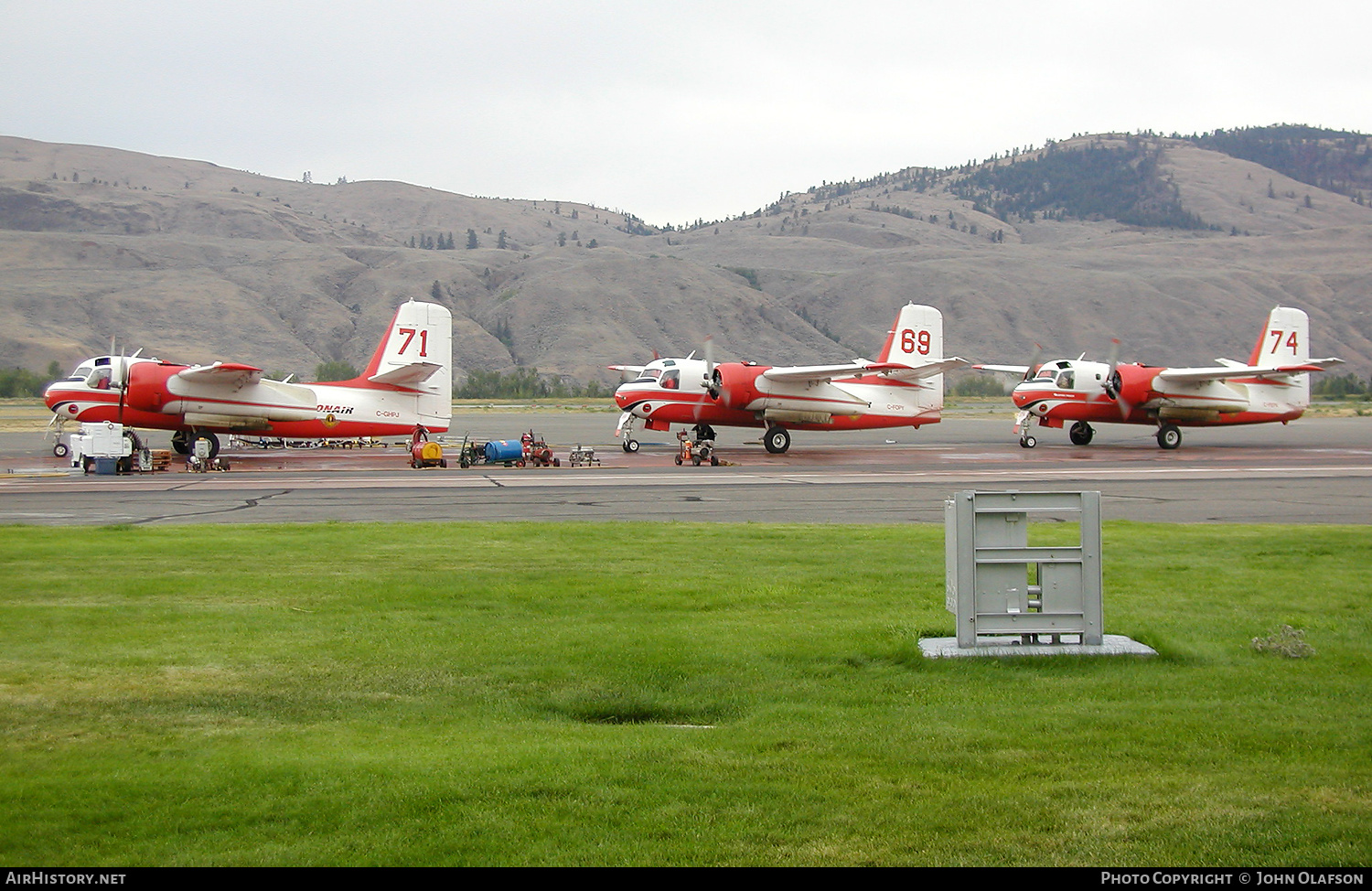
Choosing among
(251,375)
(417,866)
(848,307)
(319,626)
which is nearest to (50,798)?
(417,866)

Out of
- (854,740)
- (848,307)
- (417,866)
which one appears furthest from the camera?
(848,307)

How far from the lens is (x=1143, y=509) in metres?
23.4

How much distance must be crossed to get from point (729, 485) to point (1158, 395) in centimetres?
2502

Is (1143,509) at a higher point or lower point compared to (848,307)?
lower

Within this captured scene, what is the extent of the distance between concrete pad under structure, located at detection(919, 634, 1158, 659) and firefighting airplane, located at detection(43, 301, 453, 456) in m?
31.1

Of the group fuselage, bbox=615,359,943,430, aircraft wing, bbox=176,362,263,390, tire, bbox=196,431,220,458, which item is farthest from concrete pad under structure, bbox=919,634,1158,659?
tire, bbox=196,431,220,458

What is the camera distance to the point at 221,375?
36500mm

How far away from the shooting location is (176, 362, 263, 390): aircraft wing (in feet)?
118

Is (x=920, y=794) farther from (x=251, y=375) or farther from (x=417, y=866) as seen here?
(x=251, y=375)

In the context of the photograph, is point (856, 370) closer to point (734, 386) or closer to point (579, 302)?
point (734, 386)

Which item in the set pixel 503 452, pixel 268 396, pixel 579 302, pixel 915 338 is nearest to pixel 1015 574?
pixel 503 452

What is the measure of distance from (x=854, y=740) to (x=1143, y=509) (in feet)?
61.6

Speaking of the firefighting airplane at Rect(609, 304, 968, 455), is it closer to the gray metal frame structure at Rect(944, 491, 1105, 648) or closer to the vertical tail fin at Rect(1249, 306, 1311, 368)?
the vertical tail fin at Rect(1249, 306, 1311, 368)

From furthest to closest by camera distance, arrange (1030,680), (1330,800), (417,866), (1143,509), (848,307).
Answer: (848,307)
(1143,509)
(1030,680)
(1330,800)
(417,866)
